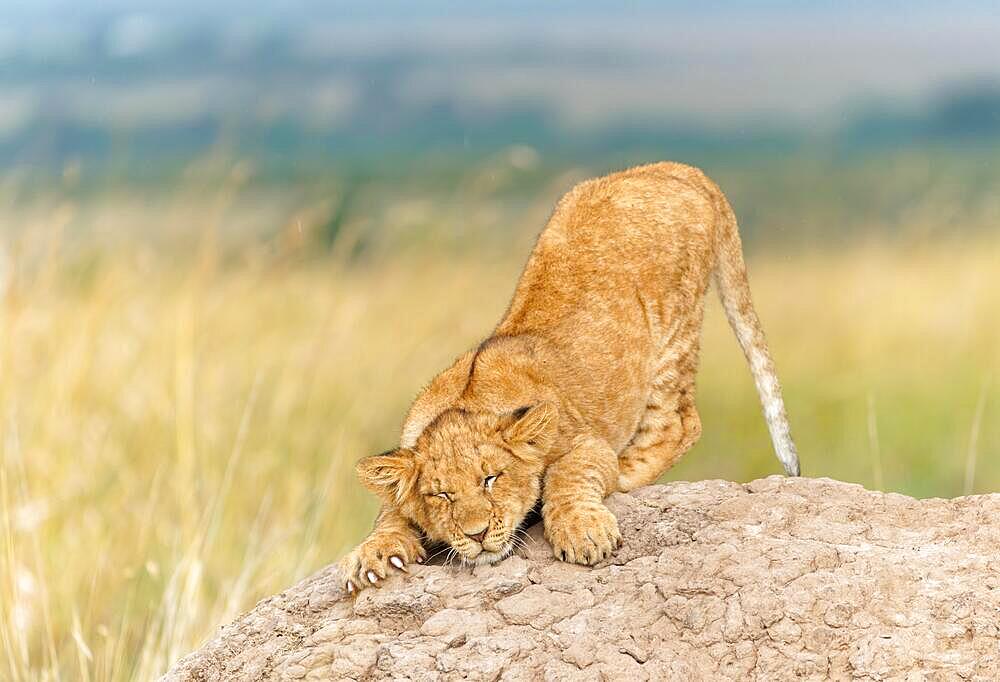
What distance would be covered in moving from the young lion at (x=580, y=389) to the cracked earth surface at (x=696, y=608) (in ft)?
0.54

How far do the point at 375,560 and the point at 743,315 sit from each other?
9.54 feet

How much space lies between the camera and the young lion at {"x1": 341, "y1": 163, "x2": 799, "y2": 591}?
5207 mm

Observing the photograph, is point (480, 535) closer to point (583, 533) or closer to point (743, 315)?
point (583, 533)

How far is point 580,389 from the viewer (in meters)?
6.27

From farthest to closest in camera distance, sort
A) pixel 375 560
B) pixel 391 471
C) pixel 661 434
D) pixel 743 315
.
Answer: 1. pixel 743 315
2. pixel 661 434
3. pixel 391 471
4. pixel 375 560

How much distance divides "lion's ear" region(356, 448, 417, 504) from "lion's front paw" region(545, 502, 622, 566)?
22.4 inches

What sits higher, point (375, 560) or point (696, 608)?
point (375, 560)

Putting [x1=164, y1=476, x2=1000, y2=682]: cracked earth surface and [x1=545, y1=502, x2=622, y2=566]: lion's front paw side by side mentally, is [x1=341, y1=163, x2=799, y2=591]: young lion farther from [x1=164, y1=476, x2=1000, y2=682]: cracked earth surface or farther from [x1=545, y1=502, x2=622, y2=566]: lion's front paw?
[x1=164, y1=476, x2=1000, y2=682]: cracked earth surface

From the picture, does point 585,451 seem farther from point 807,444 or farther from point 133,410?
point 807,444

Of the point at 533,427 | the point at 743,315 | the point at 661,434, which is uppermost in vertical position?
the point at 743,315

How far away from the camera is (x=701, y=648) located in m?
4.62

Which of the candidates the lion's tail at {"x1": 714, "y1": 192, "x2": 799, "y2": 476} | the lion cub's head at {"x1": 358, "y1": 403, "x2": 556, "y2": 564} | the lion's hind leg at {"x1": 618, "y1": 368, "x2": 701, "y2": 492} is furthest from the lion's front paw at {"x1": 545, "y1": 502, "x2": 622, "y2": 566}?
the lion's tail at {"x1": 714, "y1": 192, "x2": 799, "y2": 476}

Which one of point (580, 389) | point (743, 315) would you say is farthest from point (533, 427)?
point (743, 315)

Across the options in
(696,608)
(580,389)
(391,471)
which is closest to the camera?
(696,608)
